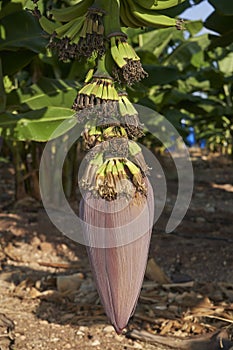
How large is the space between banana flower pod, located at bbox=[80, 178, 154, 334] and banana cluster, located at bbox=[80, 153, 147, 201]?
2cm

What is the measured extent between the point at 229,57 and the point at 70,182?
141 cm

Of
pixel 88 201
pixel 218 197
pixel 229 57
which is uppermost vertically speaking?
pixel 229 57

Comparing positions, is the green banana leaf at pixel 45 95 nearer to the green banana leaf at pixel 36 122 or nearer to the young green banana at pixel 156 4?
the green banana leaf at pixel 36 122

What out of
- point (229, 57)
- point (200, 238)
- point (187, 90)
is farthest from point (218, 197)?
point (200, 238)

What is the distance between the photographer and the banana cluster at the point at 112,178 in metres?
0.64

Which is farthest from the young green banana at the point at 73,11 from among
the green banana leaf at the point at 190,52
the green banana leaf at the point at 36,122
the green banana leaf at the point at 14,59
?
the green banana leaf at the point at 190,52

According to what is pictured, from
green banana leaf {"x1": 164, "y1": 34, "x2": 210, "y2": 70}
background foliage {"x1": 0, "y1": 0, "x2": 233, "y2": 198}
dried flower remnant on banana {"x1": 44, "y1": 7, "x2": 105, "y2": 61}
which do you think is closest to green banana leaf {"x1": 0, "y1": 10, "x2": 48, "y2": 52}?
background foliage {"x1": 0, "y1": 0, "x2": 233, "y2": 198}

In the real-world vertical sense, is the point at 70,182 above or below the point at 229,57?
below

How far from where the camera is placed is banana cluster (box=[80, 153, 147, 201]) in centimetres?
64

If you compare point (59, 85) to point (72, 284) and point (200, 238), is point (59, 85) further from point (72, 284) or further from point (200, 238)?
point (200, 238)

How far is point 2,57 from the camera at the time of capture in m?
2.05

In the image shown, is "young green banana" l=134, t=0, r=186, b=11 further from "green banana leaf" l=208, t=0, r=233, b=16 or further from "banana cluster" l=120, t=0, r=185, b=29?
"green banana leaf" l=208, t=0, r=233, b=16

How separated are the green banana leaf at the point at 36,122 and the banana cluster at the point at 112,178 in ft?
3.90

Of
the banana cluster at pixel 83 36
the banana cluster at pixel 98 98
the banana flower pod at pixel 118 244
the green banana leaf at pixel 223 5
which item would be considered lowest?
the banana flower pod at pixel 118 244
